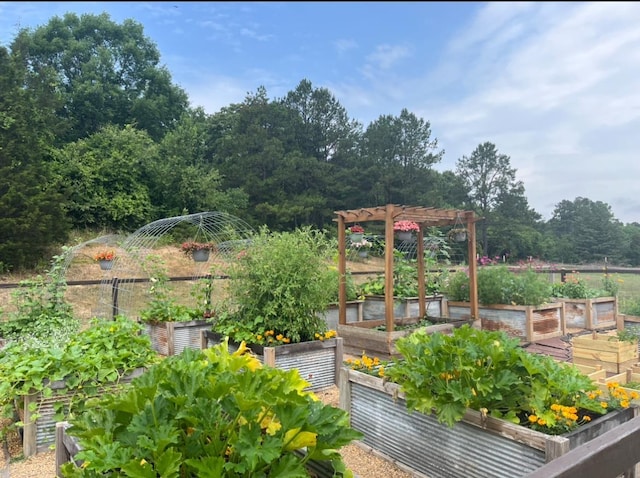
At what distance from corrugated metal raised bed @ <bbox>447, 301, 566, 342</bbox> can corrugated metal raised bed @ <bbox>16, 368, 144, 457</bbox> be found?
5.21m

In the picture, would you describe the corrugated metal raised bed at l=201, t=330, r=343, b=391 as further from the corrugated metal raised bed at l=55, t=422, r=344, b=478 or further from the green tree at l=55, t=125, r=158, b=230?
the green tree at l=55, t=125, r=158, b=230

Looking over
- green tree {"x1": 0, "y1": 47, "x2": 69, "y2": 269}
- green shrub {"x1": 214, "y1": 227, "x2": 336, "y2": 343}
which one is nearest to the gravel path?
green shrub {"x1": 214, "y1": 227, "x2": 336, "y2": 343}

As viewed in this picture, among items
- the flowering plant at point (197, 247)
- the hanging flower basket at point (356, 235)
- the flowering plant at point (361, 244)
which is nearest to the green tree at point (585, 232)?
the flowering plant at point (361, 244)

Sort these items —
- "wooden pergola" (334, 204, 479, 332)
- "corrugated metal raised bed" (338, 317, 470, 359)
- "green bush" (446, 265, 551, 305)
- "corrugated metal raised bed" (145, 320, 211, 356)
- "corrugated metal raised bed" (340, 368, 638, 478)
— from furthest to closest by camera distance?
"green bush" (446, 265, 551, 305)
"corrugated metal raised bed" (145, 320, 211, 356)
"wooden pergola" (334, 204, 479, 332)
"corrugated metal raised bed" (338, 317, 470, 359)
"corrugated metal raised bed" (340, 368, 638, 478)

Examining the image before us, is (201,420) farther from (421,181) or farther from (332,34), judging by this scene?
(421,181)

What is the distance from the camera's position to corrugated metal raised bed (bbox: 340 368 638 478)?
1.95 m

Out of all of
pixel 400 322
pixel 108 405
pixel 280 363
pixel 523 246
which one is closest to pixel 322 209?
pixel 523 246

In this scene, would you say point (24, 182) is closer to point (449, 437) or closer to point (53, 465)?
point (53, 465)

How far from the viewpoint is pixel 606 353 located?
12.6 feet

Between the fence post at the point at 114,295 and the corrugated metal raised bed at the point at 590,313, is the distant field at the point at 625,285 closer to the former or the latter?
the corrugated metal raised bed at the point at 590,313

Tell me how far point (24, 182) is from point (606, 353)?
12.9 metres

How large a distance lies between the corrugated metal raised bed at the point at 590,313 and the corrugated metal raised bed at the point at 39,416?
6522mm

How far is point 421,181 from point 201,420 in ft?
77.8

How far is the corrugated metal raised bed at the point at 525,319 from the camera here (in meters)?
5.88
